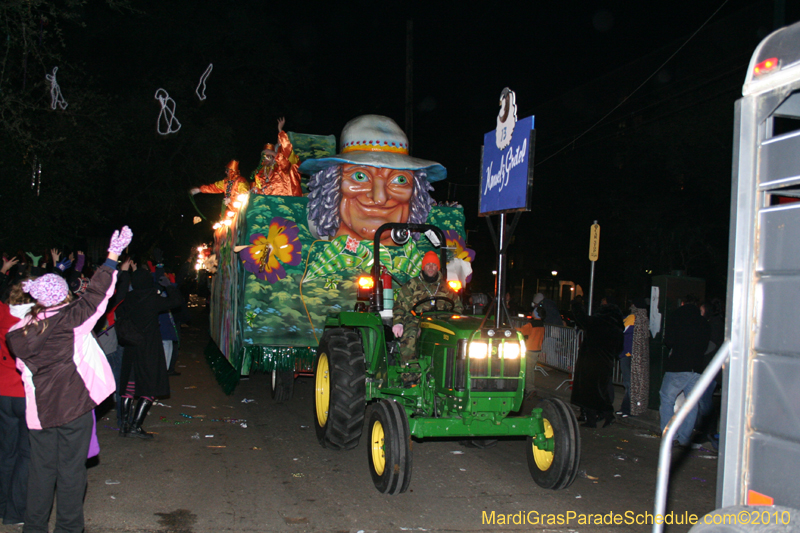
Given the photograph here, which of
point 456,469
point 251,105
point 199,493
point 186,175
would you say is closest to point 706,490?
point 456,469

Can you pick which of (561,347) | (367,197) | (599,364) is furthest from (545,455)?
(561,347)

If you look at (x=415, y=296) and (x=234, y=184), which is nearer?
(x=415, y=296)

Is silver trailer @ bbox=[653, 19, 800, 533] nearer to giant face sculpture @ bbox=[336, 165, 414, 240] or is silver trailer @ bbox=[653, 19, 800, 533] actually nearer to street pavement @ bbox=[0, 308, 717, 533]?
street pavement @ bbox=[0, 308, 717, 533]

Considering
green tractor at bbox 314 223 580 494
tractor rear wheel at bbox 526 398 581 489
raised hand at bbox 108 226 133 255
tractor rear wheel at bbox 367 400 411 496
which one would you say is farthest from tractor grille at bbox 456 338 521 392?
raised hand at bbox 108 226 133 255

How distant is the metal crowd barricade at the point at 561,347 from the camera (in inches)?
478

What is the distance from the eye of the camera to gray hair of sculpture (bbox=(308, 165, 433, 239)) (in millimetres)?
8109

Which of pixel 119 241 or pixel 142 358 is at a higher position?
pixel 119 241

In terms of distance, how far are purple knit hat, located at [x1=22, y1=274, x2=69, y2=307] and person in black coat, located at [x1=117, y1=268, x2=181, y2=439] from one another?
2.78 metres

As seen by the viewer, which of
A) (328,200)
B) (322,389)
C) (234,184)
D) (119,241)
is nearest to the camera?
(119,241)

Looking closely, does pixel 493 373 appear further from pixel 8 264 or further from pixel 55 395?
pixel 8 264

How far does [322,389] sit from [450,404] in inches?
82.5

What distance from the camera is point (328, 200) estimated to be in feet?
26.7

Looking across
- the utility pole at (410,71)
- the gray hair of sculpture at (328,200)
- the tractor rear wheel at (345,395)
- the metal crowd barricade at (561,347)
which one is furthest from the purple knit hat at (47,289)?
the utility pole at (410,71)

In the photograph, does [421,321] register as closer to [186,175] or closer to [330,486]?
[330,486]
